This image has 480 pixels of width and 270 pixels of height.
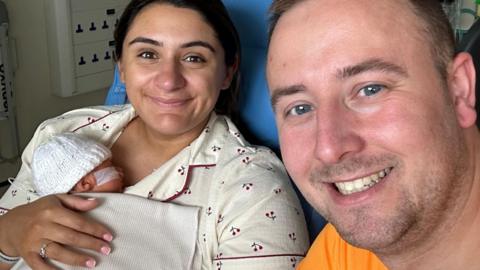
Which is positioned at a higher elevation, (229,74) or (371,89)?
(371,89)

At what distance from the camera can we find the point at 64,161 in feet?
4.78

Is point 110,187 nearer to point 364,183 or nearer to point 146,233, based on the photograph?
point 146,233

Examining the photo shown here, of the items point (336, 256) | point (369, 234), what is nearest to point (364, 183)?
point (369, 234)

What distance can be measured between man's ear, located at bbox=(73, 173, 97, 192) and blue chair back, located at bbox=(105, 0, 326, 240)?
1.44ft

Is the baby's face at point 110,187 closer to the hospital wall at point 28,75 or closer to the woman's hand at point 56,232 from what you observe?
the woman's hand at point 56,232

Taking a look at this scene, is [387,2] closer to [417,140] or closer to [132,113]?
[417,140]

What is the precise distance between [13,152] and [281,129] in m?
2.06

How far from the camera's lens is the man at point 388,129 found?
793 mm

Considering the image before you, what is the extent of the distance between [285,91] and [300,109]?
1.5 inches

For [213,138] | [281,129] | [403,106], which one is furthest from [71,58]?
[403,106]

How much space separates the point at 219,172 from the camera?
1460 millimetres

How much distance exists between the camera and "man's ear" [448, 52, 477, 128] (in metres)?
0.86

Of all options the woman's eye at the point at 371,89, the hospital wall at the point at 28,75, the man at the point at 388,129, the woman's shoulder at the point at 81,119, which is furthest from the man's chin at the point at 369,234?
the hospital wall at the point at 28,75

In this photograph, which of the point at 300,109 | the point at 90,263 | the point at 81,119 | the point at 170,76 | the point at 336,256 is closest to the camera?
the point at 300,109
